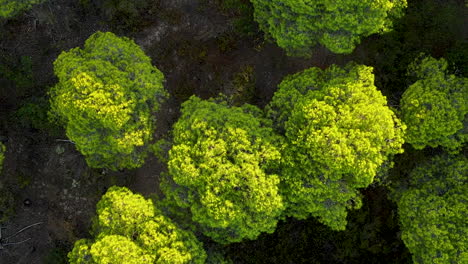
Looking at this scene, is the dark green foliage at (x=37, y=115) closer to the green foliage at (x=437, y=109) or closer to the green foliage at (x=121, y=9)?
the green foliage at (x=121, y=9)

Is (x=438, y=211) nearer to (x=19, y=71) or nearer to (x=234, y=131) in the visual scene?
(x=234, y=131)

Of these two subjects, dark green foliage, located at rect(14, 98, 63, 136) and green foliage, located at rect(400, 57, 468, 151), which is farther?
dark green foliage, located at rect(14, 98, 63, 136)

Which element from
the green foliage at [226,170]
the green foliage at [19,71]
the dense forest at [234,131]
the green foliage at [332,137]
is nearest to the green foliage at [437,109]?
the dense forest at [234,131]

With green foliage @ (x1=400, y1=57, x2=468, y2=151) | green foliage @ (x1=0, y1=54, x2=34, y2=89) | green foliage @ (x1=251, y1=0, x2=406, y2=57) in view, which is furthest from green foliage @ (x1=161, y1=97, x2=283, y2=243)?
green foliage @ (x1=0, y1=54, x2=34, y2=89)

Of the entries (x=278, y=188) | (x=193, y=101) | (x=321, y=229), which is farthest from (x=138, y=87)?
(x=321, y=229)

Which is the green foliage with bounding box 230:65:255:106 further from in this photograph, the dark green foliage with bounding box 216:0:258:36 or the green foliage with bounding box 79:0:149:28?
the green foliage with bounding box 79:0:149:28

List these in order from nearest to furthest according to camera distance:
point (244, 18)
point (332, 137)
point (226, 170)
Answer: point (332, 137) → point (226, 170) → point (244, 18)

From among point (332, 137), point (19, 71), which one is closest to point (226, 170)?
point (332, 137)
